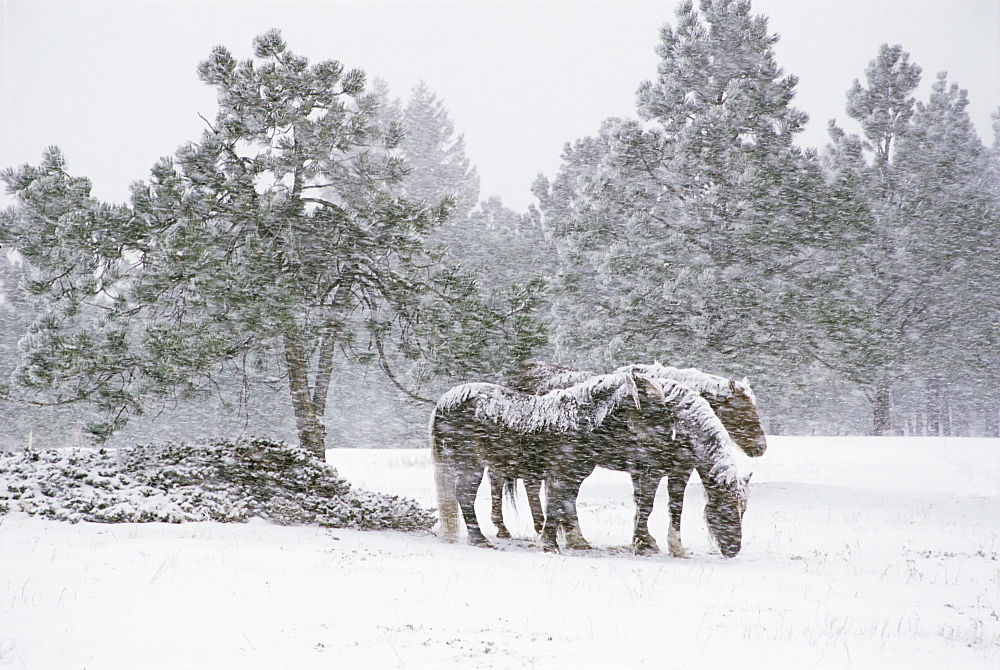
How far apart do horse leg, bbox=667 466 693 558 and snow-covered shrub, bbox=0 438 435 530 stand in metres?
3.65

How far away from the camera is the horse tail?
33.0ft

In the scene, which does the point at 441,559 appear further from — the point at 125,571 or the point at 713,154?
the point at 713,154

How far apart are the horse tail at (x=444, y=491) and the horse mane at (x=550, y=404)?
19.8 inches

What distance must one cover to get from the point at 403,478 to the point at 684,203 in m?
10.7

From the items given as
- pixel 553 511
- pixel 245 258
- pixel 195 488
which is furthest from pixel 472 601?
pixel 245 258

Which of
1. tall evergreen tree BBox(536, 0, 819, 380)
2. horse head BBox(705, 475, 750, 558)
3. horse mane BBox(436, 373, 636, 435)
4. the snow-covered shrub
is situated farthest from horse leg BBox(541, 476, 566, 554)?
tall evergreen tree BBox(536, 0, 819, 380)

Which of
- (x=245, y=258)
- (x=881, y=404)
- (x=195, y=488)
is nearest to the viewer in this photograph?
(x=195, y=488)

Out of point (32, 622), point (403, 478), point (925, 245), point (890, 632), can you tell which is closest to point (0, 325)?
point (403, 478)

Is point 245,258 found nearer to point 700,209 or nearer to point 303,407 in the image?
point 303,407

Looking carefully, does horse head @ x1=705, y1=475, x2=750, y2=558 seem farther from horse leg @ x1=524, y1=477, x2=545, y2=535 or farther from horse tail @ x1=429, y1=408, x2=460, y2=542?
horse tail @ x1=429, y1=408, x2=460, y2=542

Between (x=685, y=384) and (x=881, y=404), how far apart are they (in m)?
22.2

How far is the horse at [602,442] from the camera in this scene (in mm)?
8984

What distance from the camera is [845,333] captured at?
1975 centimetres

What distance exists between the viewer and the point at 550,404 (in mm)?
9508
